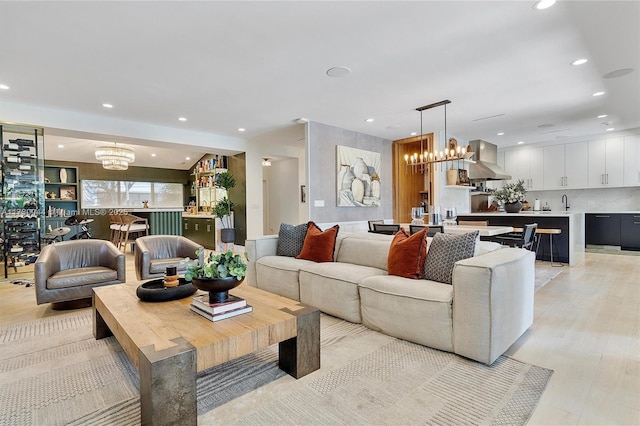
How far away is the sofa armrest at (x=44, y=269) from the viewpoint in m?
2.97

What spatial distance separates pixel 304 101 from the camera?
14.5ft

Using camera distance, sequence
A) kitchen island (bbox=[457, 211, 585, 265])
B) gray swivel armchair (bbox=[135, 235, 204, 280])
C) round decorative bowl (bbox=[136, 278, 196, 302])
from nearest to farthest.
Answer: round decorative bowl (bbox=[136, 278, 196, 302]) < gray swivel armchair (bbox=[135, 235, 204, 280]) < kitchen island (bbox=[457, 211, 585, 265])

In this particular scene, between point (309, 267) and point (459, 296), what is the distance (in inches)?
60.0

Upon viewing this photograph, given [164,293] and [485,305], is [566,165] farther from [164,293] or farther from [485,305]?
[164,293]

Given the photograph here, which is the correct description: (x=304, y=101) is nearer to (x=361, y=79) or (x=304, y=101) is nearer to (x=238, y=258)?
(x=361, y=79)

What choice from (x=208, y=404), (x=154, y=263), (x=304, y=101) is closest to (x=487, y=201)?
(x=304, y=101)

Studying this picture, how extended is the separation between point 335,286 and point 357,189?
144 inches

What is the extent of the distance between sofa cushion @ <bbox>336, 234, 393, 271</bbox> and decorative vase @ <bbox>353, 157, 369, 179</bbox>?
292cm

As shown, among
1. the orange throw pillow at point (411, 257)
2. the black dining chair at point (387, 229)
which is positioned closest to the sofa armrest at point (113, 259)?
the orange throw pillow at point (411, 257)

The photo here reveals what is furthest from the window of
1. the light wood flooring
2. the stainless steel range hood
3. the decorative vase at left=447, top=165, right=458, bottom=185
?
the stainless steel range hood

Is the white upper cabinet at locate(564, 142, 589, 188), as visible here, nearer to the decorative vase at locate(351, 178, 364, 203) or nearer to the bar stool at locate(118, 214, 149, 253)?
the decorative vase at locate(351, 178, 364, 203)

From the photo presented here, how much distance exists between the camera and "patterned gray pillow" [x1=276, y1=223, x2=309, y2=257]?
12.6 feet

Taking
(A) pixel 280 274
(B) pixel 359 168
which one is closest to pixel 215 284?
(A) pixel 280 274

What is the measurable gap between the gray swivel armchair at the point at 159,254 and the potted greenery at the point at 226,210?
9.42 ft
